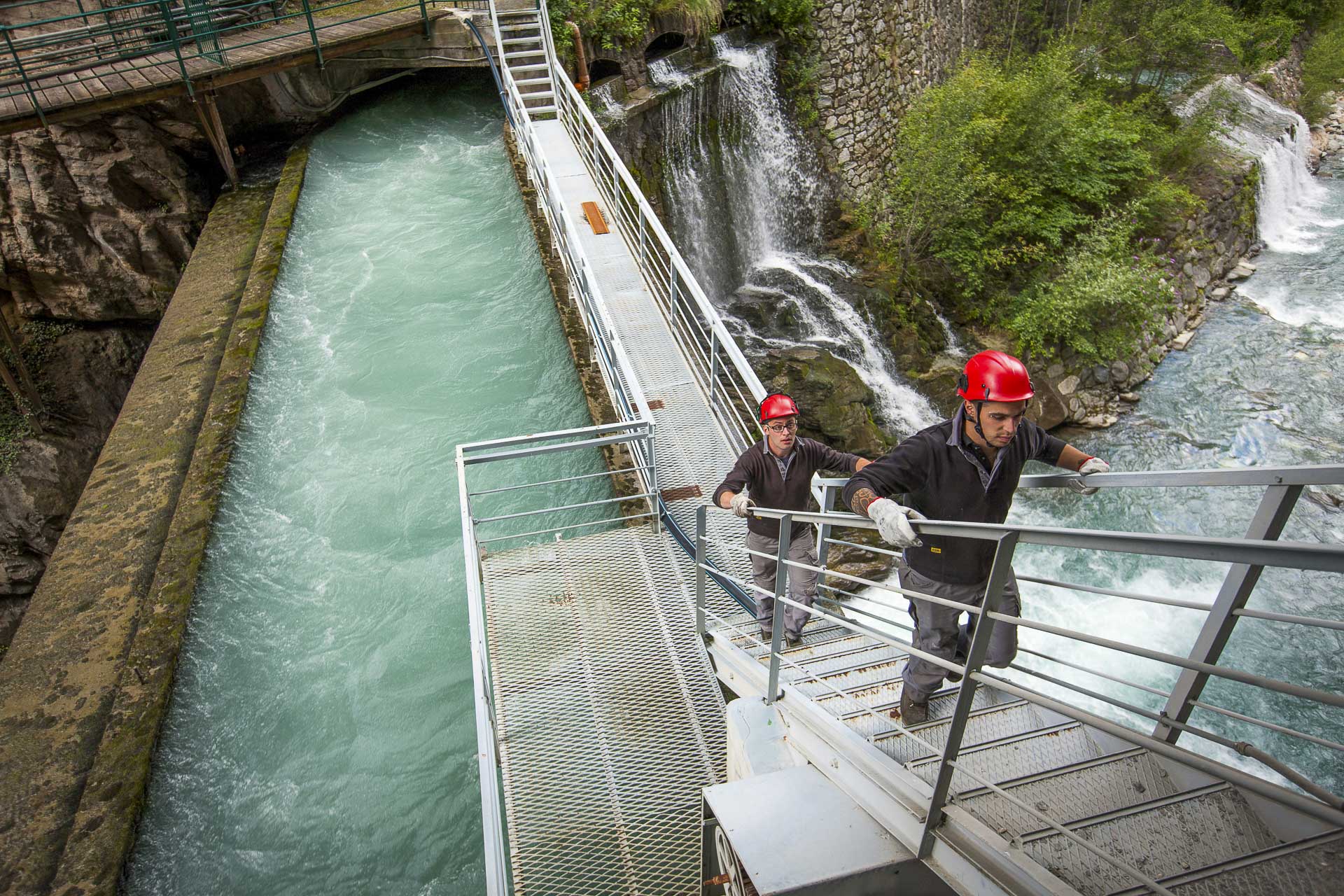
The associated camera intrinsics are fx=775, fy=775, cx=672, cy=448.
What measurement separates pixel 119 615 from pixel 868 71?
1524 centimetres

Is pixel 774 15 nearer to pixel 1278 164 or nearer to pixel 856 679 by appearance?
pixel 1278 164

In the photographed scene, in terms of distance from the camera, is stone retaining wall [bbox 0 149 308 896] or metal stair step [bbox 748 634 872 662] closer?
metal stair step [bbox 748 634 872 662]

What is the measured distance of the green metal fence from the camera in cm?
927

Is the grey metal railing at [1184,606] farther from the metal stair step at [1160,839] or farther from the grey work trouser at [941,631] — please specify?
the grey work trouser at [941,631]

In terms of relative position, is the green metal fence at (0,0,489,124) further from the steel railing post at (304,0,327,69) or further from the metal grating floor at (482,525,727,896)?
the metal grating floor at (482,525,727,896)

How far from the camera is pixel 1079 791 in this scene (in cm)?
238

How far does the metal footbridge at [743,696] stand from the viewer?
177 centimetres

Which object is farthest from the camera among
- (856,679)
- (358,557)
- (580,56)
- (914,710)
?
(580,56)

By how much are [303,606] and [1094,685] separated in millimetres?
7868

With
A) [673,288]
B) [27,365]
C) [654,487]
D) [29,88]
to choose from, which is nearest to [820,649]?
[654,487]

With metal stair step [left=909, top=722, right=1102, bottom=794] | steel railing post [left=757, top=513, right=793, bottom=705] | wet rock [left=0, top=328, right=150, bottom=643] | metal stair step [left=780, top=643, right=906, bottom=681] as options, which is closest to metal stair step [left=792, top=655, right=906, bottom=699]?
metal stair step [left=780, top=643, right=906, bottom=681]

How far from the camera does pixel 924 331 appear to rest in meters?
14.1

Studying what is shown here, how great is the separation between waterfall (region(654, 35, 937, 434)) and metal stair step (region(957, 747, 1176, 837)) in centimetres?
1042

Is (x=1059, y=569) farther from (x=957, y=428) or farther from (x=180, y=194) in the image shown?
(x=180, y=194)
